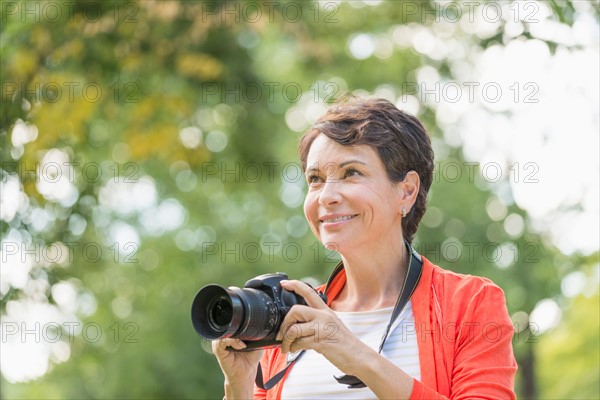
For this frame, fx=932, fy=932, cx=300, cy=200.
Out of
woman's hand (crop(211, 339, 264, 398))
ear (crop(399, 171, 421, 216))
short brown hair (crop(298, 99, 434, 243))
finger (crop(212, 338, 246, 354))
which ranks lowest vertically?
woman's hand (crop(211, 339, 264, 398))

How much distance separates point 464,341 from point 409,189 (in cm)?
55

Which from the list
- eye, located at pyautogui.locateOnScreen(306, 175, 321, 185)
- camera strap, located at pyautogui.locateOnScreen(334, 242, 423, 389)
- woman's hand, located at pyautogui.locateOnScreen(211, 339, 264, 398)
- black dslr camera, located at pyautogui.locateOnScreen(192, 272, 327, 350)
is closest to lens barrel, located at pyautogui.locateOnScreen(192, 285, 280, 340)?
black dslr camera, located at pyautogui.locateOnScreen(192, 272, 327, 350)

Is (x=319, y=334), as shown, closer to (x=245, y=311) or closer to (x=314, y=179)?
(x=245, y=311)

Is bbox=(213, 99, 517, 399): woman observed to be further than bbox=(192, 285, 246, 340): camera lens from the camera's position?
No

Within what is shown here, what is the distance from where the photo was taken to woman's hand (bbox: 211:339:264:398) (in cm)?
283

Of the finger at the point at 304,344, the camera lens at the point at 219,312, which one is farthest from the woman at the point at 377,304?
the camera lens at the point at 219,312

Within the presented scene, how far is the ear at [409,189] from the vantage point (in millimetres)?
2896

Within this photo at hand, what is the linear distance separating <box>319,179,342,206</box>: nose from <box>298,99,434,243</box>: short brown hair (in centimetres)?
13

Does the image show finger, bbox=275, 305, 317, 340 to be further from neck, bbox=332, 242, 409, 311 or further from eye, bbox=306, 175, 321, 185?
eye, bbox=306, 175, 321, 185

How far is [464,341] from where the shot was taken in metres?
2.60

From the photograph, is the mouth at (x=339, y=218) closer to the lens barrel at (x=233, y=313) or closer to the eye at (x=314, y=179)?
the eye at (x=314, y=179)

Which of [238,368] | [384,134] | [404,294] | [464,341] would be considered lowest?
[238,368]

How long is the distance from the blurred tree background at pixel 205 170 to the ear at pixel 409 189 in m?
1.51

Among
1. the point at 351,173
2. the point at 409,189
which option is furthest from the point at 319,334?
the point at 409,189
